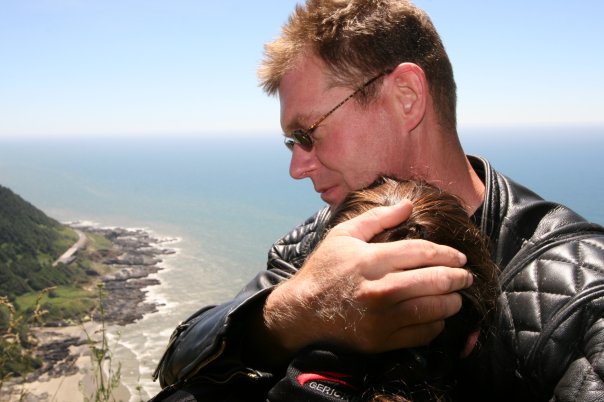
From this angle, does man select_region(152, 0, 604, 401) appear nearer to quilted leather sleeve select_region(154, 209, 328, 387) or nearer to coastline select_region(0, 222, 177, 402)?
quilted leather sleeve select_region(154, 209, 328, 387)

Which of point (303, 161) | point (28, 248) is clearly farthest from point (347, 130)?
point (28, 248)

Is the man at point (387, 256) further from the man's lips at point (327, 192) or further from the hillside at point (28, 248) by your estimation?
the hillside at point (28, 248)

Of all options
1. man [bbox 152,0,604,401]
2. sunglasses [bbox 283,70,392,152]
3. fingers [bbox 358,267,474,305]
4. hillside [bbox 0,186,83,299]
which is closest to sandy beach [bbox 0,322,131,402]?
hillside [bbox 0,186,83,299]

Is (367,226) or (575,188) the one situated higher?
(367,226)

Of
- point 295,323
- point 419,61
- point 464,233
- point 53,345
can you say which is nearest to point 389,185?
point 464,233

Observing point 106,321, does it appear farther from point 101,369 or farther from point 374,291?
point 374,291

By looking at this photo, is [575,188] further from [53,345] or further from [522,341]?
[522,341]
